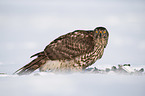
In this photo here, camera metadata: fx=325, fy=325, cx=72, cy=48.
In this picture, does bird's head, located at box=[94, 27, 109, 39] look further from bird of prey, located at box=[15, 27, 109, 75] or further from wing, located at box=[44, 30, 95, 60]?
wing, located at box=[44, 30, 95, 60]

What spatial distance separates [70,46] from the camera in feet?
32.9

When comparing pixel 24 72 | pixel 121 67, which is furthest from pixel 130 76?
pixel 24 72

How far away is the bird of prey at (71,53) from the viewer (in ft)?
32.5

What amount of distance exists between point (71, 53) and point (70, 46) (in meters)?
0.23

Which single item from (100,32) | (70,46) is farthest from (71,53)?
(100,32)

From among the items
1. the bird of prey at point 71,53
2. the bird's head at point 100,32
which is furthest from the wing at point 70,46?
the bird's head at point 100,32

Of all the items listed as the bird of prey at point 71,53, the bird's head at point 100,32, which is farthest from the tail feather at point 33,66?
the bird's head at point 100,32

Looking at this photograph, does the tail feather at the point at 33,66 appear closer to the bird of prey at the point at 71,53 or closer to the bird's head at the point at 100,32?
the bird of prey at the point at 71,53

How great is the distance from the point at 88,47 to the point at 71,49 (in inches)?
20.6

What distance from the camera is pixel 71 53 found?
994 centimetres

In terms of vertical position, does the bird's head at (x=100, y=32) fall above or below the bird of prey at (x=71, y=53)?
above

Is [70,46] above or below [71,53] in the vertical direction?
above

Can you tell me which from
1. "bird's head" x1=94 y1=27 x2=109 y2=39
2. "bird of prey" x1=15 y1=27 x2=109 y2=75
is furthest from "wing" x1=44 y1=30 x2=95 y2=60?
"bird's head" x1=94 y1=27 x2=109 y2=39

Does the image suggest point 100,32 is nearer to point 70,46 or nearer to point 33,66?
point 70,46
